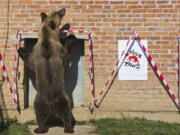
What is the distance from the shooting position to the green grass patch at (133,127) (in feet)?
24.7

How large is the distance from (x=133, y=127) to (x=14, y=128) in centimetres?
253

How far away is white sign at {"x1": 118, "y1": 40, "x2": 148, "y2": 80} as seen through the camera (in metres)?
8.62

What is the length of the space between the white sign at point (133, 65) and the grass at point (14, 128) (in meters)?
2.48

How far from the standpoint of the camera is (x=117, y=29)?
862 cm

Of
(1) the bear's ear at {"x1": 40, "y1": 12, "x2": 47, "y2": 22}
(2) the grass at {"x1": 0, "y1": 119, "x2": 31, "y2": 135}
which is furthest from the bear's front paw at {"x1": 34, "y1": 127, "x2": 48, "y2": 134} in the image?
(1) the bear's ear at {"x1": 40, "y1": 12, "x2": 47, "y2": 22}

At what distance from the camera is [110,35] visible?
8.64m

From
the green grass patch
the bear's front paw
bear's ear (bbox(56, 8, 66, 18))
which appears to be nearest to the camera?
the green grass patch

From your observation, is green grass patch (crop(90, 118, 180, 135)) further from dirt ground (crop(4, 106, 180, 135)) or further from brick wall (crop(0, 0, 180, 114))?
brick wall (crop(0, 0, 180, 114))

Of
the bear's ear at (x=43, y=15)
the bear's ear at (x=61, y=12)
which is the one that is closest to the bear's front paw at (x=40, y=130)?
the bear's ear at (x=43, y=15)

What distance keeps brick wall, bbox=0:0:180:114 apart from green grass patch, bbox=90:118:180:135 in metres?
0.45

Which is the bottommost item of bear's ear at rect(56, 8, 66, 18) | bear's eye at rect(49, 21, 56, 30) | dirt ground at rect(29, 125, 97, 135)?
dirt ground at rect(29, 125, 97, 135)

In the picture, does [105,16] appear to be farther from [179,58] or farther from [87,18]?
[179,58]

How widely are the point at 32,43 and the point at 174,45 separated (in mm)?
3350

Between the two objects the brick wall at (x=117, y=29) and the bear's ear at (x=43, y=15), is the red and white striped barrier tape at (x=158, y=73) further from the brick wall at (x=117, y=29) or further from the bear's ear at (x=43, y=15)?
the bear's ear at (x=43, y=15)
